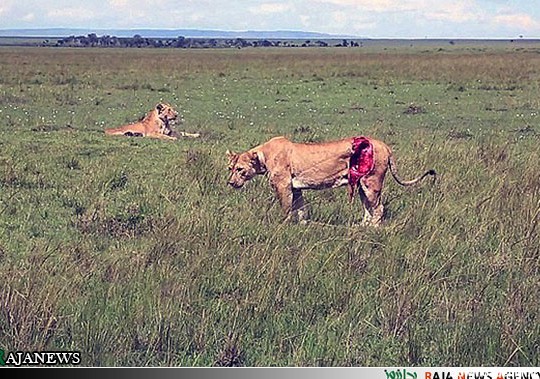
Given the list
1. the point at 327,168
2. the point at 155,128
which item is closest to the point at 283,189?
the point at 327,168

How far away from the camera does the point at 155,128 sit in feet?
40.9

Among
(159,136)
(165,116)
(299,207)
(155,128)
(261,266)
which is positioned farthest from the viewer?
(165,116)

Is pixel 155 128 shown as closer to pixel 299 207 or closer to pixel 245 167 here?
pixel 245 167

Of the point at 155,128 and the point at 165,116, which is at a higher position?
the point at 165,116

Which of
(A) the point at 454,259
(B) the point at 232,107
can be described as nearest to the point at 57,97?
(B) the point at 232,107

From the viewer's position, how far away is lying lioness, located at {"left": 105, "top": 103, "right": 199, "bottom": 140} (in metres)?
12.3

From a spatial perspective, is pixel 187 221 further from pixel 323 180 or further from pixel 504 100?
pixel 504 100

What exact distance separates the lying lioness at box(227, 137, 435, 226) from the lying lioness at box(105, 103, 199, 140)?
585cm

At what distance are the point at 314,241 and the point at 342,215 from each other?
921 millimetres

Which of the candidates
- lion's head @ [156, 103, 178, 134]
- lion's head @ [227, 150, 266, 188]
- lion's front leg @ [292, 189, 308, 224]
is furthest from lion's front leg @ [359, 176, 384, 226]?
lion's head @ [156, 103, 178, 134]

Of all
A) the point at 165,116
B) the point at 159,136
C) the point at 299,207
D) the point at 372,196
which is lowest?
the point at 159,136

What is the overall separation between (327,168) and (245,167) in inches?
28.3

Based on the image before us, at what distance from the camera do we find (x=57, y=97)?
18406 millimetres

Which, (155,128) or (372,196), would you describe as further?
(155,128)
